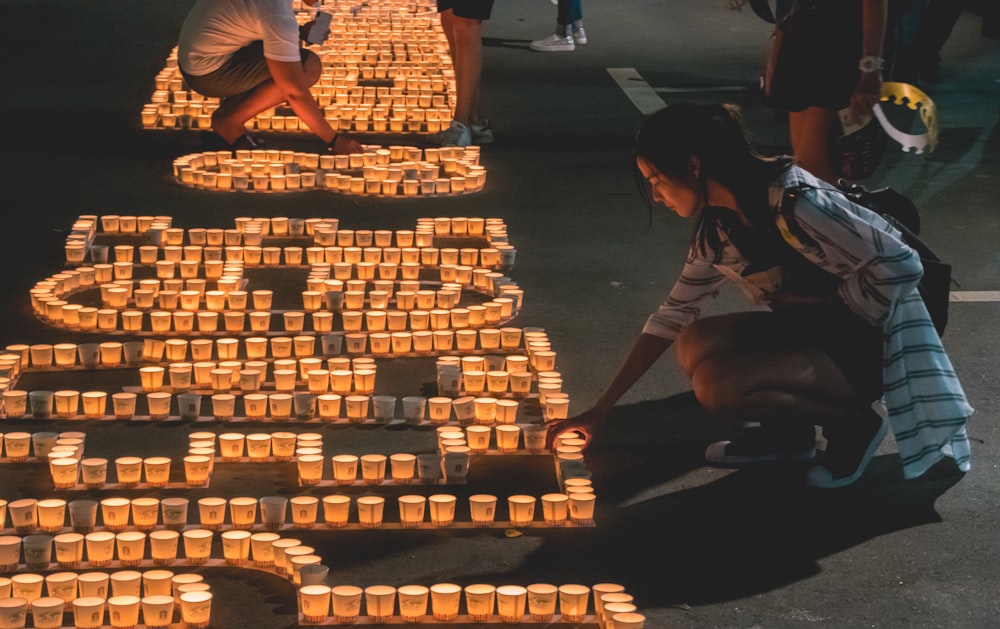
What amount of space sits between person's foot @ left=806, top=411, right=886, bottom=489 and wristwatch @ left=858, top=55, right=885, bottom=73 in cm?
168

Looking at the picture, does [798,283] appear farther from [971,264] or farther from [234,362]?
[971,264]

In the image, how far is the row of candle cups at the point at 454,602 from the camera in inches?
125

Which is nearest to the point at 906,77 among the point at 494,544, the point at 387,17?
the point at 387,17

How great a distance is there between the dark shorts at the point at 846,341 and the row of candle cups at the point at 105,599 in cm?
168

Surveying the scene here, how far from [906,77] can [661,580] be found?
7743mm

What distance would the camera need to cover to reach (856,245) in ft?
12.1

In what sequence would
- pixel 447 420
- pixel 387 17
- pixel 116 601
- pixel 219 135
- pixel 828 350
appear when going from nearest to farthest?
1. pixel 116 601
2. pixel 828 350
3. pixel 447 420
4. pixel 219 135
5. pixel 387 17

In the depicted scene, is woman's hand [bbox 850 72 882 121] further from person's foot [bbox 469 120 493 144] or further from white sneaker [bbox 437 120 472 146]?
person's foot [bbox 469 120 493 144]

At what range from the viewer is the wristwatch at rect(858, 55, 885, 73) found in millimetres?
5203

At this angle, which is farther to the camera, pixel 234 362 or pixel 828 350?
pixel 234 362

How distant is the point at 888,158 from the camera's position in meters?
Result: 8.43

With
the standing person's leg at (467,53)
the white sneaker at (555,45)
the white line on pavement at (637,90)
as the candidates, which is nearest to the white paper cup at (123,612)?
the standing person's leg at (467,53)

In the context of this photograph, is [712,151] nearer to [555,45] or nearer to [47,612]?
[47,612]

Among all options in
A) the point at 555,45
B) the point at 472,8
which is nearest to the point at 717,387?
the point at 472,8
